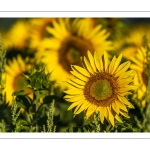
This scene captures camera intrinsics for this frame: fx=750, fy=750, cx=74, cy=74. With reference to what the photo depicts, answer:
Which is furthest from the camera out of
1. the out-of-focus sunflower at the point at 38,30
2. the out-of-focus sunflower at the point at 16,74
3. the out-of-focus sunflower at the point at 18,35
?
the out-of-focus sunflower at the point at 18,35

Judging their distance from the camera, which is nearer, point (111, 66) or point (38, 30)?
point (111, 66)

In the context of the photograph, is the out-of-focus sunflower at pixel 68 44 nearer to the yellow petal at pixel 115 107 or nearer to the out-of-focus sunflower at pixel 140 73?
the out-of-focus sunflower at pixel 140 73

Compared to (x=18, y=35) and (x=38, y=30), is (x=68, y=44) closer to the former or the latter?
(x=38, y=30)

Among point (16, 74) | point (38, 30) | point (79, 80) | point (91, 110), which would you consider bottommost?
point (91, 110)

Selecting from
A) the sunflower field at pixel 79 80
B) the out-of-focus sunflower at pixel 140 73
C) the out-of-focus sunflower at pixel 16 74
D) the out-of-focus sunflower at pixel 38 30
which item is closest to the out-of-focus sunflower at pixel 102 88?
the sunflower field at pixel 79 80

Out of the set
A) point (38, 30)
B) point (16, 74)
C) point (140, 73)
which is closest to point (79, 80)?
point (140, 73)

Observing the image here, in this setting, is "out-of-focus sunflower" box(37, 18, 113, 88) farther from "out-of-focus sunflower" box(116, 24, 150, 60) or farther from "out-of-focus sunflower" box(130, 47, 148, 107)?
"out-of-focus sunflower" box(130, 47, 148, 107)

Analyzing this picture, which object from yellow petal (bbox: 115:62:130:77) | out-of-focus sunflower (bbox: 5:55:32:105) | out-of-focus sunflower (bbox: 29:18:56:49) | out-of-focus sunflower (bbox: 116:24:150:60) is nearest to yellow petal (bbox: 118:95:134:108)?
yellow petal (bbox: 115:62:130:77)
